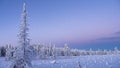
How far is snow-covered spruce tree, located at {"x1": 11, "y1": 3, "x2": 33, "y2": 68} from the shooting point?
97.3ft

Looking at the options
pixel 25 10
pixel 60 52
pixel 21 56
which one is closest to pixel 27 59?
pixel 21 56

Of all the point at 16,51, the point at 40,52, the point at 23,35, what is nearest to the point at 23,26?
the point at 23,35

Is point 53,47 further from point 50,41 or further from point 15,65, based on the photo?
point 15,65

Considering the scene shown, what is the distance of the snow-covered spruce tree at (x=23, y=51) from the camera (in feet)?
97.3

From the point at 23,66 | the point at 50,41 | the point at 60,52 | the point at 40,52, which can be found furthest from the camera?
the point at 60,52

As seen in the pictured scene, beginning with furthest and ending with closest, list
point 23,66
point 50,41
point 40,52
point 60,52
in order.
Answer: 1. point 60,52
2. point 40,52
3. point 50,41
4. point 23,66

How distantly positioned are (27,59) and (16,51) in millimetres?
1657

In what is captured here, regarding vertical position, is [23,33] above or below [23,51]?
above

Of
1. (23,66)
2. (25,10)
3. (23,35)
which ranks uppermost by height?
(25,10)

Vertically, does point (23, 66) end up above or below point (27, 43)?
below

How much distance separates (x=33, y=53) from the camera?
30.3 metres

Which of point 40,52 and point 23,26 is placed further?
point 40,52

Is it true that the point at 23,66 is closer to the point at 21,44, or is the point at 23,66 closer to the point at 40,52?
the point at 21,44

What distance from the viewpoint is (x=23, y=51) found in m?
29.8
